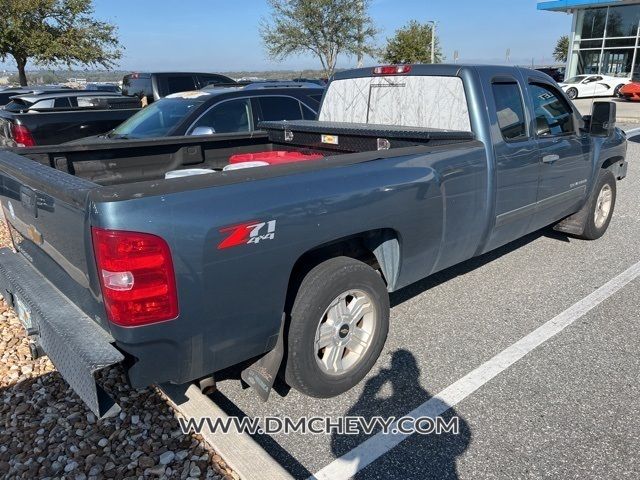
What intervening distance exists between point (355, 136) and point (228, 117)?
10.7ft

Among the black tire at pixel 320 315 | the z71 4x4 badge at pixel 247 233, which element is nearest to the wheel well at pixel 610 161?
the black tire at pixel 320 315

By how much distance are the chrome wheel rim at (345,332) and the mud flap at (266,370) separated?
246 mm

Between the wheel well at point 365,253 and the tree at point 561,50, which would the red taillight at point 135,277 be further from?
the tree at point 561,50

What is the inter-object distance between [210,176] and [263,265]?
48cm

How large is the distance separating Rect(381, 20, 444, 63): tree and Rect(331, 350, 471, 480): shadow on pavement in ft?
117

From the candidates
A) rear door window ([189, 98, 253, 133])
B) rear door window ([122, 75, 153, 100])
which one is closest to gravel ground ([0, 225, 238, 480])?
rear door window ([189, 98, 253, 133])

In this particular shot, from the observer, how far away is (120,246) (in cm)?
210

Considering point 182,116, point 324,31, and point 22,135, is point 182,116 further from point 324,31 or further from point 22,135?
point 324,31

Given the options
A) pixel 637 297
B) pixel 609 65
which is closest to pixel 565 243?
pixel 637 297

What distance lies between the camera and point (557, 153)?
4.61 meters

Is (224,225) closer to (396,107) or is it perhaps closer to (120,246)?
(120,246)

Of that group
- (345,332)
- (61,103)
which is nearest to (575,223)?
(345,332)

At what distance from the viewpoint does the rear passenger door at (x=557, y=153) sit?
4.50 metres

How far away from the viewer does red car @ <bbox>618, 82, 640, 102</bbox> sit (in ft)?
80.0
